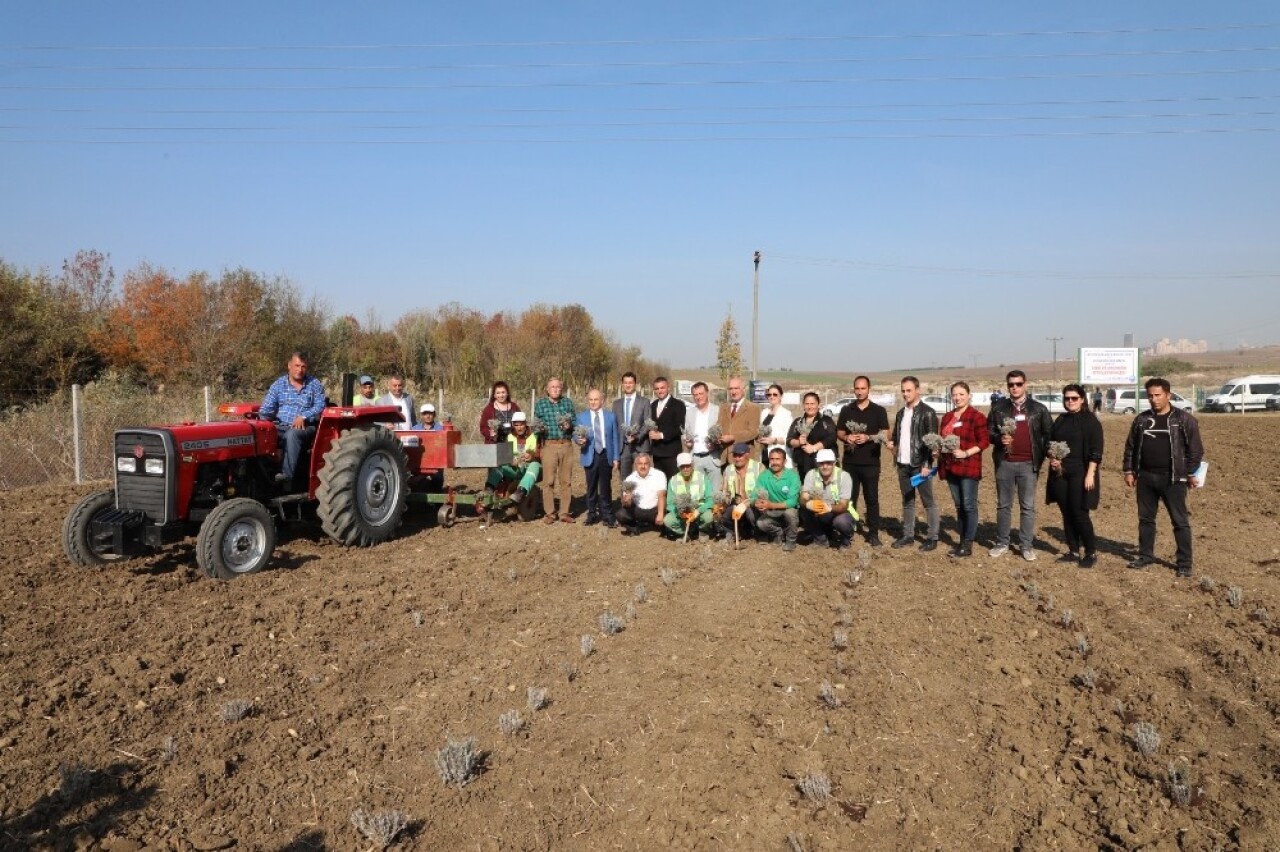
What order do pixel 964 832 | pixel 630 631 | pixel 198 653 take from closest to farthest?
pixel 964 832 < pixel 198 653 < pixel 630 631

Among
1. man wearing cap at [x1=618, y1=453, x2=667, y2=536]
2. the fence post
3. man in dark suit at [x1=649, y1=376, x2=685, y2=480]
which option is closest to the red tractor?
man wearing cap at [x1=618, y1=453, x2=667, y2=536]

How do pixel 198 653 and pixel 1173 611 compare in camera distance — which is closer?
pixel 198 653

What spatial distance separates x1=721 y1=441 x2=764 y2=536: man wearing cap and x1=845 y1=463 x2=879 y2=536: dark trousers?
89 centimetres

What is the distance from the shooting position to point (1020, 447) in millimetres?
7664

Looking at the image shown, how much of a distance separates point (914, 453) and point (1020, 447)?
2.96 ft

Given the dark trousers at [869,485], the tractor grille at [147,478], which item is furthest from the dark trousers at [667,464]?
the tractor grille at [147,478]

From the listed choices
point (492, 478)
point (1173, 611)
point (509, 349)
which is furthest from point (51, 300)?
point (1173, 611)

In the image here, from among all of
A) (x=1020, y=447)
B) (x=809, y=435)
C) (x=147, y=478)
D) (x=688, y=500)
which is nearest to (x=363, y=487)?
(x=147, y=478)

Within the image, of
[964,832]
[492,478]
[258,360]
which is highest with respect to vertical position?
[258,360]

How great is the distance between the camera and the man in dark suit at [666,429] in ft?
30.0

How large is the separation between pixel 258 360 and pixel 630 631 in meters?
19.9

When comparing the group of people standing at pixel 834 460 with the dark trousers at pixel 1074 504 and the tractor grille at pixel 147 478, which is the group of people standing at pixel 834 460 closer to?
the dark trousers at pixel 1074 504

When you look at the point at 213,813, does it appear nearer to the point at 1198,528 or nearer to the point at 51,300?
the point at 1198,528

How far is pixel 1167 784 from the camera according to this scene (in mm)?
3680
